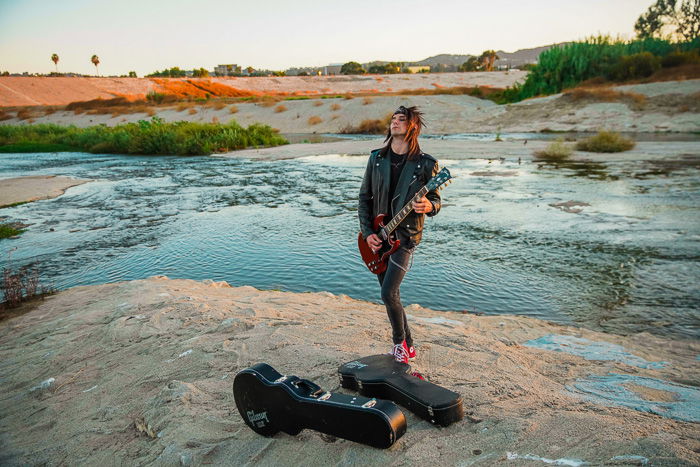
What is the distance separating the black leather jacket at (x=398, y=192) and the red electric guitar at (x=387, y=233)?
60mm

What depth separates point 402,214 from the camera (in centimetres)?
374

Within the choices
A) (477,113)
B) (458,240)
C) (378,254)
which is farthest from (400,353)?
(477,113)

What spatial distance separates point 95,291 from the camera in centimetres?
650

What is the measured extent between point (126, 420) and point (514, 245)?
7.23m

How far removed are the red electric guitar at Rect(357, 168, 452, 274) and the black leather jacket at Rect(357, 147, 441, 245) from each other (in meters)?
0.06

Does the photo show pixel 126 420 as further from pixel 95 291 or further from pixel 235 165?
pixel 235 165

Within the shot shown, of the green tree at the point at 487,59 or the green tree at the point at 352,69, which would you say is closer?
the green tree at the point at 487,59

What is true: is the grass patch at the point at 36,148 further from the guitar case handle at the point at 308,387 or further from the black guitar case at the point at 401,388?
the guitar case handle at the point at 308,387

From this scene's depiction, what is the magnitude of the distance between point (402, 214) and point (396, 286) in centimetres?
62

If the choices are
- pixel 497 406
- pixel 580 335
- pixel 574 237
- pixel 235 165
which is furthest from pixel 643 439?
pixel 235 165

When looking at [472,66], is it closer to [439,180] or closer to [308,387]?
[439,180]

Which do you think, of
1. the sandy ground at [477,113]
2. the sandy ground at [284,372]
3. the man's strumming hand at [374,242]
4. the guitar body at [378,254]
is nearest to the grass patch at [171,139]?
the sandy ground at [477,113]

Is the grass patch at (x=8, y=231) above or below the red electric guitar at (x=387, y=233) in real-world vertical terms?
below

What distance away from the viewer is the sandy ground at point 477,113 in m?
26.9
